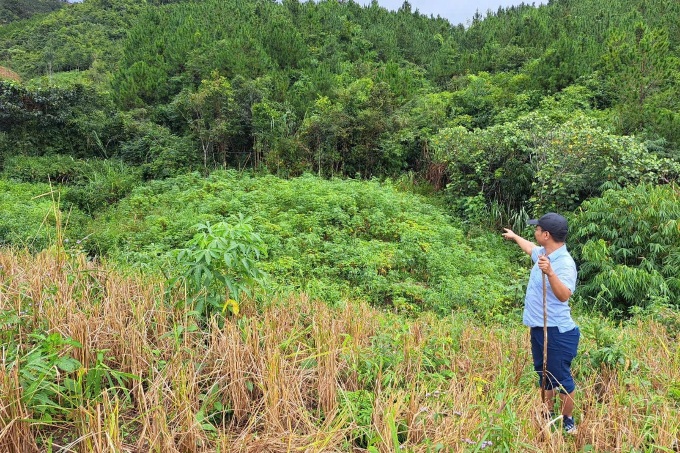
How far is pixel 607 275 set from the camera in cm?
562


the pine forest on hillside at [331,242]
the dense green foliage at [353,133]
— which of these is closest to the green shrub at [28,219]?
the pine forest on hillside at [331,242]

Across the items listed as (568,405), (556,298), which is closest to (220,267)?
(556,298)

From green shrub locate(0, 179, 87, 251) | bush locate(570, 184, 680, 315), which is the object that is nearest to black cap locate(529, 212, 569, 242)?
bush locate(570, 184, 680, 315)

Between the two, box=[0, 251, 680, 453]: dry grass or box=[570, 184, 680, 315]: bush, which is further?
box=[570, 184, 680, 315]: bush

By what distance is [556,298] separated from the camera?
2492 millimetres

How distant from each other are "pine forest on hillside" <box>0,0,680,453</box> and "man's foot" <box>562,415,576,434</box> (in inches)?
3.0

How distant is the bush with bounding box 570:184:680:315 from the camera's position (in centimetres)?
545

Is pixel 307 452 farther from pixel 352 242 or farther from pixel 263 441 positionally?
pixel 352 242

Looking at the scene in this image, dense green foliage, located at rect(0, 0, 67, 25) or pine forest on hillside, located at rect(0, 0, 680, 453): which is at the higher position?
dense green foliage, located at rect(0, 0, 67, 25)

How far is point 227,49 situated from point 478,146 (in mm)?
10036

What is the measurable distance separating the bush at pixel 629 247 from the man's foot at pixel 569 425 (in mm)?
3555

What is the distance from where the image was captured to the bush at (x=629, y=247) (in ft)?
17.9

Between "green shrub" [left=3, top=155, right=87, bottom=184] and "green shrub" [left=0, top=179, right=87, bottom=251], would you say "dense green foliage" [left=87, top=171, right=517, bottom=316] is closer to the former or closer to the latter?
"green shrub" [left=0, top=179, right=87, bottom=251]

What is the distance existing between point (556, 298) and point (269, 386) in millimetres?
1732
